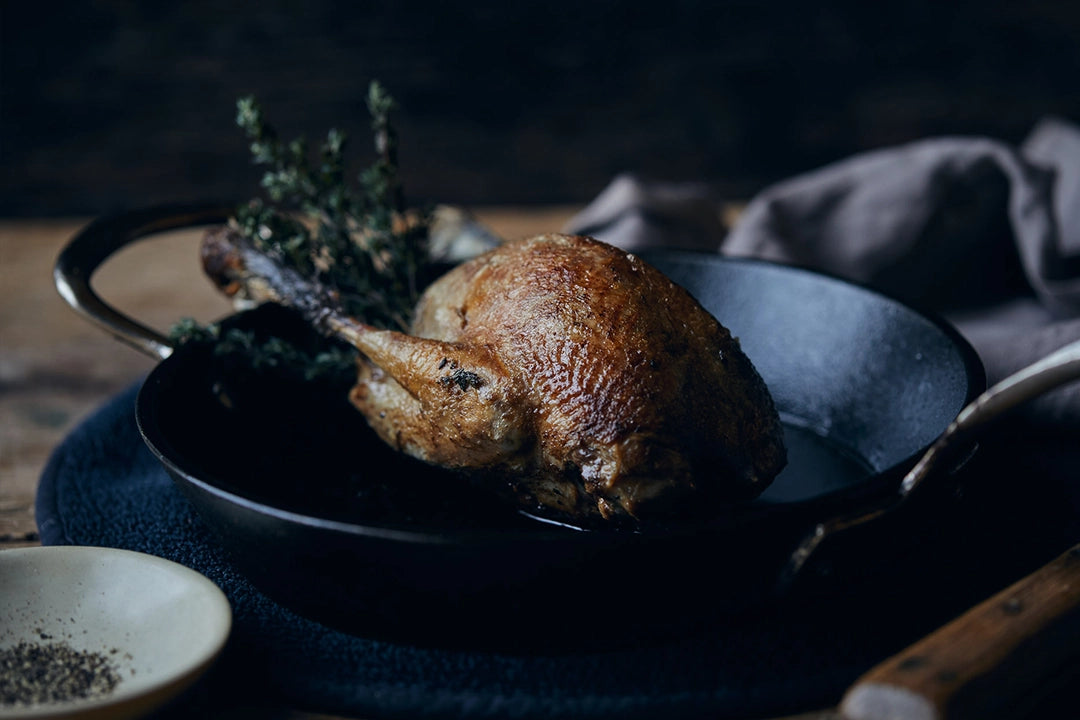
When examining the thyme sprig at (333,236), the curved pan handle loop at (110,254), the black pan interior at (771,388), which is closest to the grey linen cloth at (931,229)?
the black pan interior at (771,388)

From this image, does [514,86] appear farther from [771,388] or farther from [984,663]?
[984,663]

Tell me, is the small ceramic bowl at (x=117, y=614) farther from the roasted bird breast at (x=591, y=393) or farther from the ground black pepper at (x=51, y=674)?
the roasted bird breast at (x=591, y=393)

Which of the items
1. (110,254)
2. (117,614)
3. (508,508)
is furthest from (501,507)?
(110,254)

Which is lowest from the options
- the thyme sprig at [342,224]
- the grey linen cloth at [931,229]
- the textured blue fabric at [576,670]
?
the textured blue fabric at [576,670]

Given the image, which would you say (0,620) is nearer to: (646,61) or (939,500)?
(939,500)

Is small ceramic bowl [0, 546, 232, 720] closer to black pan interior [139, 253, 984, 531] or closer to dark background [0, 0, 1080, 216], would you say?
black pan interior [139, 253, 984, 531]

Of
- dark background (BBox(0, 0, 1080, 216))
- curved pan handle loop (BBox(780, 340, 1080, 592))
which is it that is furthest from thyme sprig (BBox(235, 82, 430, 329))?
dark background (BBox(0, 0, 1080, 216))
